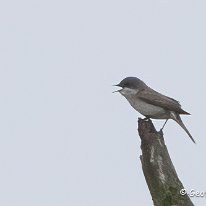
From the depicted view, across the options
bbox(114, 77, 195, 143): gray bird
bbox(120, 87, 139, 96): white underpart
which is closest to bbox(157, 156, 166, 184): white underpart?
bbox(114, 77, 195, 143): gray bird

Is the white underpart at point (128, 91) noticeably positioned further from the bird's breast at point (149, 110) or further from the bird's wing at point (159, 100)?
the bird's breast at point (149, 110)

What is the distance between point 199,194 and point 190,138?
4.78 m

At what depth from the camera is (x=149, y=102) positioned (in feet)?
52.0

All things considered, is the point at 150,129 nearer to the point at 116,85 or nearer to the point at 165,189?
the point at 165,189

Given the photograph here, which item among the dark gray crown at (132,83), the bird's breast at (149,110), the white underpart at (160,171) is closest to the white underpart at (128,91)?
the dark gray crown at (132,83)

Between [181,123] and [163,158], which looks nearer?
[163,158]

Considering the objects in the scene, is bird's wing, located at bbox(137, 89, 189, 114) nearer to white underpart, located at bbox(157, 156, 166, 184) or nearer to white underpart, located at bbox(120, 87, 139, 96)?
white underpart, located at bbox(120, 87, 139, 96)

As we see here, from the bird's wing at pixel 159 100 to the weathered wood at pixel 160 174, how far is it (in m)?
4.12

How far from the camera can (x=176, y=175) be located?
10211mm

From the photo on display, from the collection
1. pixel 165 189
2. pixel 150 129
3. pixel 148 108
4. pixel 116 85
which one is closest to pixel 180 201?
pixel 165 189

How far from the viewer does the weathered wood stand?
32.3ft

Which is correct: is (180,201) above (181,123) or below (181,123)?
below

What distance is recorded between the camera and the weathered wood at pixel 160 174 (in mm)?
9852

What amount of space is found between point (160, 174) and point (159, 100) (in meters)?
5.71
